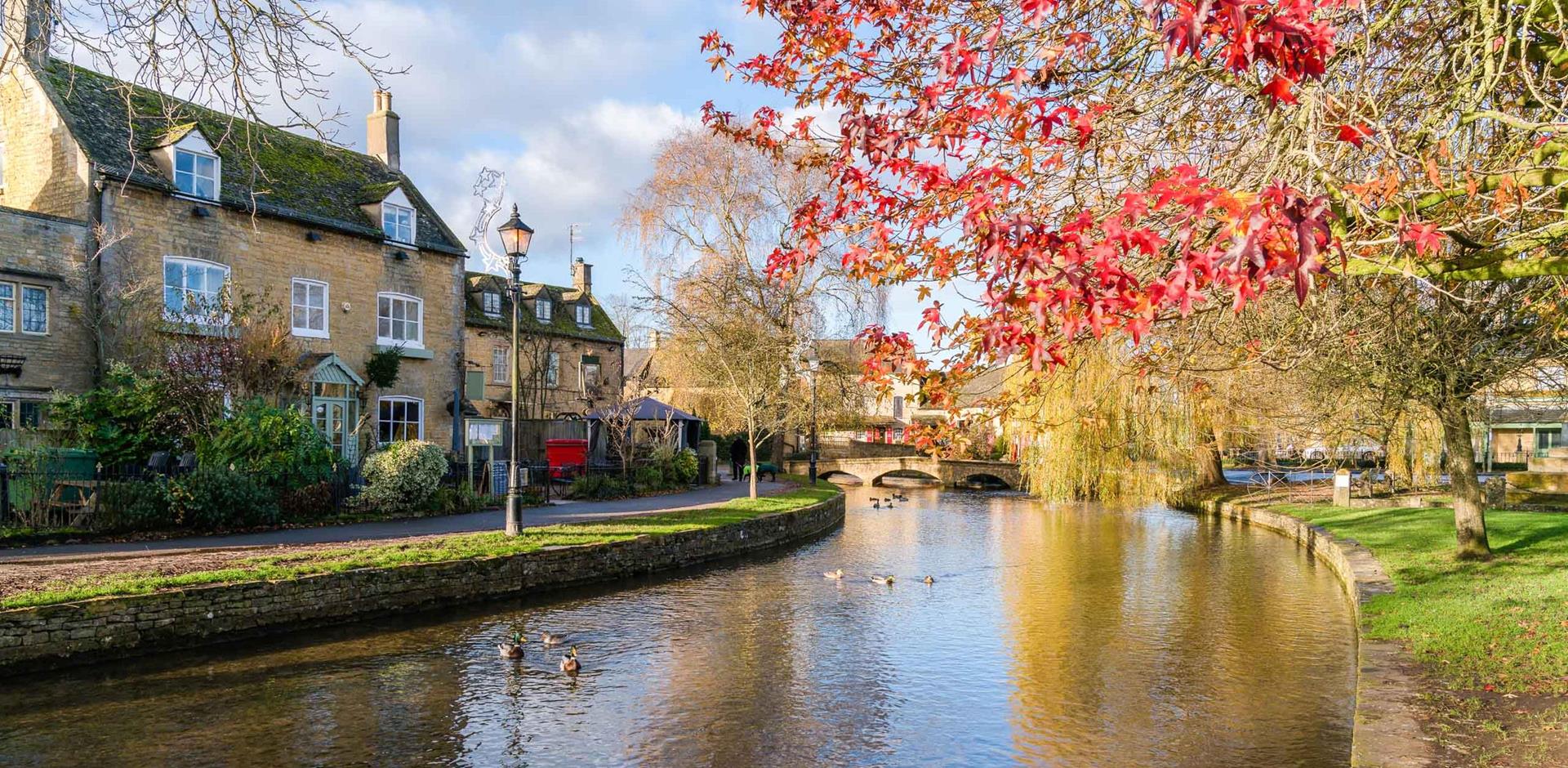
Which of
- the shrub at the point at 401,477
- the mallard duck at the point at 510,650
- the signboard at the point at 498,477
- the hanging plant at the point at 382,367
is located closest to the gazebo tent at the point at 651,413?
the signboard at the point at 498,477

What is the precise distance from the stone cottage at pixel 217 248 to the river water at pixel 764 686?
992cm

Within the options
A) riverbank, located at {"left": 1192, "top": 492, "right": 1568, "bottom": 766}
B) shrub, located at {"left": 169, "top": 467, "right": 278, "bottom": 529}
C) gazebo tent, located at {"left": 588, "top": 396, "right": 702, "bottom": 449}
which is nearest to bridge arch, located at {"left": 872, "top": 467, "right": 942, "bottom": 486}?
gazebo tent, located at {"left": 588, "top": 396, "right": 702, "bottom": 449}

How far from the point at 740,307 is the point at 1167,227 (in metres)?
28.1

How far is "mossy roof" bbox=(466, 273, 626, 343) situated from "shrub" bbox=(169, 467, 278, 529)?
1922cm

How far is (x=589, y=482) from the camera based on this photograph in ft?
84.3

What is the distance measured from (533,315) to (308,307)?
632 inches

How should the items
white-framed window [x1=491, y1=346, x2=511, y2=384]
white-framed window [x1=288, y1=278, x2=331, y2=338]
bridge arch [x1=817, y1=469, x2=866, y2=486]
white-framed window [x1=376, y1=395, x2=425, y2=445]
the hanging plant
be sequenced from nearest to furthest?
1. white-framed window [x1=288, y1=278, x2=331, y2=338]
2. the hanging plant
3. white-framed window [x1=376, y1=395, x2=425, y2=445]
4. white-framed window [x1=491, y1=346, x2=511, y2=384]
5. bridge arch [x1=817, y1=469, x2=866, y2=486]

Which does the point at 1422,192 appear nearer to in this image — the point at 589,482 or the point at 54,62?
the point at 589,482

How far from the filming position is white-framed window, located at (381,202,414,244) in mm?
27047

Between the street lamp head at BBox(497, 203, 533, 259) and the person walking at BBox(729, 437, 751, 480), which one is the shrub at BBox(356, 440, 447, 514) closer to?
the street lamp head at BBox(497, 203, 533, 259)

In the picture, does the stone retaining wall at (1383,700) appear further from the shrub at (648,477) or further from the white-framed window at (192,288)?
the white-framed window at (192,288)

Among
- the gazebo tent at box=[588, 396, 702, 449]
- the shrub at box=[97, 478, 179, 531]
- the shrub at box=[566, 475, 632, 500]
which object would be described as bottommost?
the shrub at box=[566, 475, 632, 500]

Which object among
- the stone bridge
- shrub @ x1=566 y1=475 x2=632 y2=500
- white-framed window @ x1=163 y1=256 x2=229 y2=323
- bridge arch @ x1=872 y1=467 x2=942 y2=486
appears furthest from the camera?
bridge arch @ x1=872 y1=467 x2=942 y2=486

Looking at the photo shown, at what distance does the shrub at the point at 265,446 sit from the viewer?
17.0m
